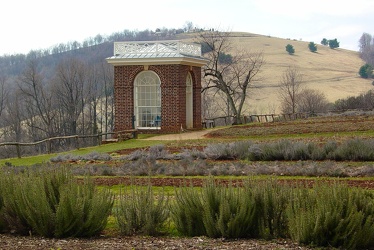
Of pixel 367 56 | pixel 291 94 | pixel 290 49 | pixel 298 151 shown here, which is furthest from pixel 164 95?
pixel 367 56

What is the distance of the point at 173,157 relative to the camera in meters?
20.9

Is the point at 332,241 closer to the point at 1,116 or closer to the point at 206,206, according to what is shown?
the point at 206,206

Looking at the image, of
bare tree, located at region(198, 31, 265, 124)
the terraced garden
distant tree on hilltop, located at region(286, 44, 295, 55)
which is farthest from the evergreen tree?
the terraced garden

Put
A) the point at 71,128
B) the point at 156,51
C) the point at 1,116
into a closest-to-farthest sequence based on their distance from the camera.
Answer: the point at 156,51 → the point at 71,128 → the point at 1,116

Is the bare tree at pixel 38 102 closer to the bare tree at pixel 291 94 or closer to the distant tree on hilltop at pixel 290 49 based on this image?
the bare tree at pixel 291 94

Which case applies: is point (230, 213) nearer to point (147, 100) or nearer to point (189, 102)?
point (147, 100)

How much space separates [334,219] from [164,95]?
85.6 ft

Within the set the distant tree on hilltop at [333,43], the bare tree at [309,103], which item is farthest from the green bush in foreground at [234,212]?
the distant tree on hilltop at [333,43]

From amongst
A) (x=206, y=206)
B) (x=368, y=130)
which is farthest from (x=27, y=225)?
(x=368, y=130)

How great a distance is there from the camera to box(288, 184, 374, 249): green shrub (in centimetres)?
795

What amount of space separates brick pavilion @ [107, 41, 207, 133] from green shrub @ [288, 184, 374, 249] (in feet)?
83.0

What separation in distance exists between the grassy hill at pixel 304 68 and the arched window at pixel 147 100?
44.8 meters

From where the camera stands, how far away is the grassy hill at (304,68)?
89.5 metres

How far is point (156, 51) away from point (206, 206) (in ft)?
87.7
